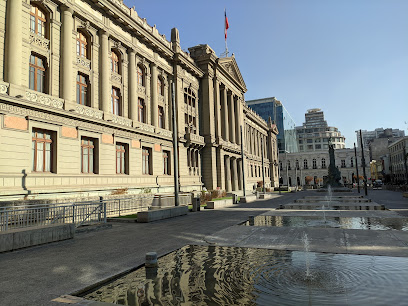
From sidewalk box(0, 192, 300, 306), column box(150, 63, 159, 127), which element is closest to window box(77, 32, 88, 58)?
column box(150, 63, 159, 127)

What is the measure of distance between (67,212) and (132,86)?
1654 centimetres

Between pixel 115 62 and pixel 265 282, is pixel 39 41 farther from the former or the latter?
pixel 265 282

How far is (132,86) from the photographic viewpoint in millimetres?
28969

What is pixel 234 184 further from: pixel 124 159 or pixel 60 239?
pixel 60 239

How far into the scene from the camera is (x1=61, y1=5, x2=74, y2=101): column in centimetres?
2133

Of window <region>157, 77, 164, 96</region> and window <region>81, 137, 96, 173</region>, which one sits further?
window <region>157, 77, 164, 96</region>

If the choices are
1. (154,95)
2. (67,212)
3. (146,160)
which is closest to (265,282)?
(67,212)

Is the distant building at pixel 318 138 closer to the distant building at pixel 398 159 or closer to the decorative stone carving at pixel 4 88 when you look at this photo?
the distant building at pixel 398 159

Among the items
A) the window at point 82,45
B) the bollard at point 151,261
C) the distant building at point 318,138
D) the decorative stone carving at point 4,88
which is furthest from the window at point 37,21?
the distant building at point 318,138

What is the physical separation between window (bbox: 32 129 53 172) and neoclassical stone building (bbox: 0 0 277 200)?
7cm

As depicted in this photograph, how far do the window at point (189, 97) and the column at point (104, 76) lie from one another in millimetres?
16193

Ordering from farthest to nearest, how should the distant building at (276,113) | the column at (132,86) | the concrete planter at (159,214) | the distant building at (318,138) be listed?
the distant building at (318,138), the distant building at (276,113), the column at (132,86), the concrete planter at (159,214)

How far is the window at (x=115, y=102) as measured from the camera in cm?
2728

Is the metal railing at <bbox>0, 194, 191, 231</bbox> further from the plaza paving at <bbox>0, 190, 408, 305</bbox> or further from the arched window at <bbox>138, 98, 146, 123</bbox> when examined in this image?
the arched window at <bbox>138, 98, 146, 123</bbox>
